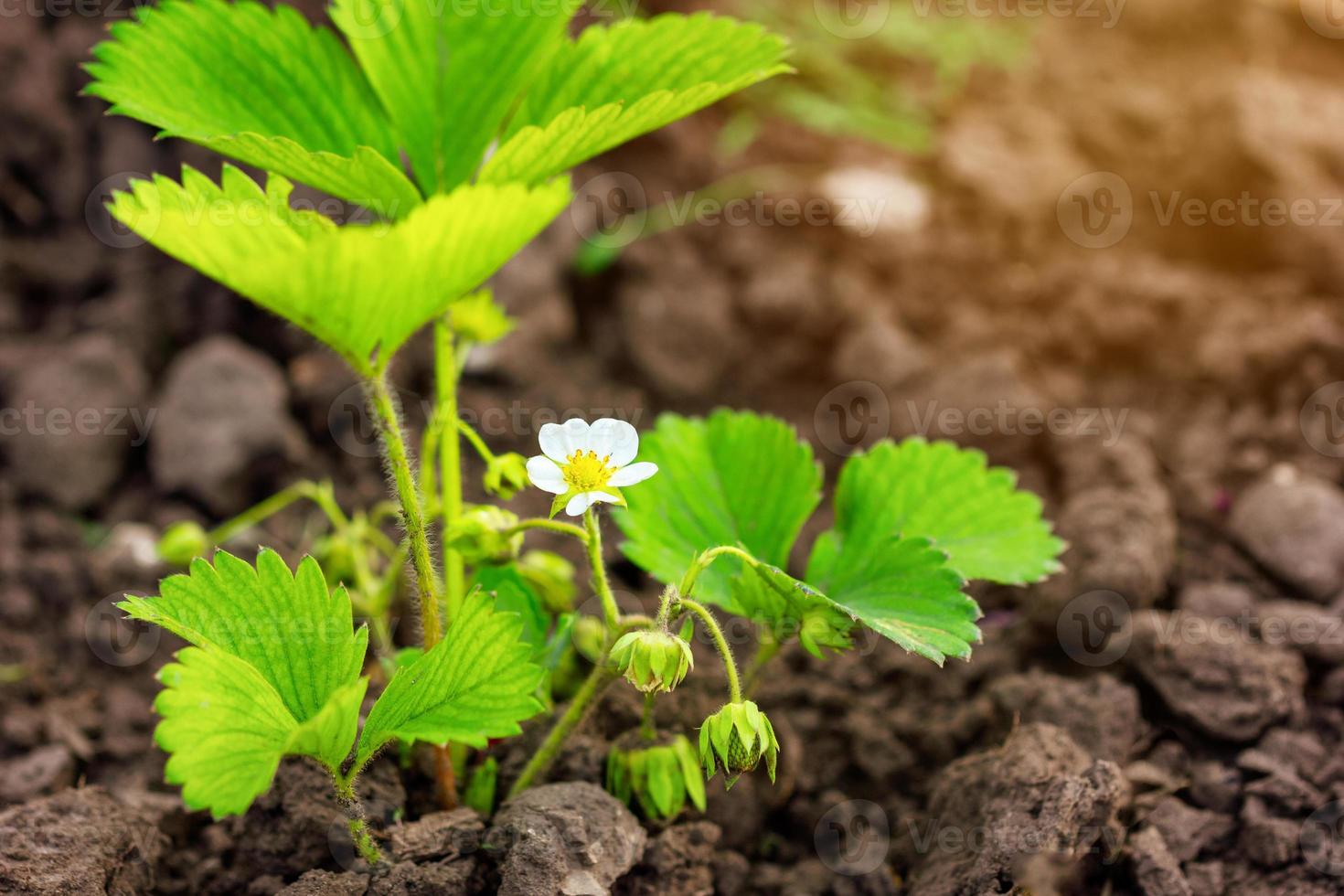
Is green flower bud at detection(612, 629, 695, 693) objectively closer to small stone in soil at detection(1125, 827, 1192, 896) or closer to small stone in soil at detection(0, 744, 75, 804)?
small stone in soil at detection(1125, 827, 1192, 896)

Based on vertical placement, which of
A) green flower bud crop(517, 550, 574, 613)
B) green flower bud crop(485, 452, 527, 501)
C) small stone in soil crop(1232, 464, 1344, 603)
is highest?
green flower bud crop(485, 452, 527, 501)

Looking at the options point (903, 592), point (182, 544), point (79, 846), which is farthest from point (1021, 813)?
point (182, 544)

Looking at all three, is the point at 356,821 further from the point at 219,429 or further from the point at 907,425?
the point at 907,425

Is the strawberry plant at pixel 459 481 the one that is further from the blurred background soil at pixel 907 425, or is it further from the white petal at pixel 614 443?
the blurred background soil at pixel 907 425

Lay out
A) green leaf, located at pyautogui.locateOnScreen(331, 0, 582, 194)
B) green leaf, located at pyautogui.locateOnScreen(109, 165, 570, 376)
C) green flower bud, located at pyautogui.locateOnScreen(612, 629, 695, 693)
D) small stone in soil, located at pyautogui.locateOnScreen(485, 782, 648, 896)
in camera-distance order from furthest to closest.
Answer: green leaf, located at pyautogui.locateOnScreen(331, 0, 582, 194), small stone in soil, located at pyautogui.locateOnScreen(485, 782, 648, 896), green flower bud, located at pyautogui.locateOnScreen(612, 629, 695, 693), green leaf, located at pyautogui.locateOnScreen(109, 165, 570, 376)

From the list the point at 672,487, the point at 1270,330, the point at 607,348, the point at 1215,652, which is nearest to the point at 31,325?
the point at 607,348

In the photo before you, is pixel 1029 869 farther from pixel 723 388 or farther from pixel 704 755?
pixel 723 388

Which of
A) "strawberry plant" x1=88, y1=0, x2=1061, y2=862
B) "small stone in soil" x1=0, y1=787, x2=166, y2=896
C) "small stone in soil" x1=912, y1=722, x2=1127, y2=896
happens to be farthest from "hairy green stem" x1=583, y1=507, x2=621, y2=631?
"small stone in soil" x1=0, y1=787, x2=166, y2=896
